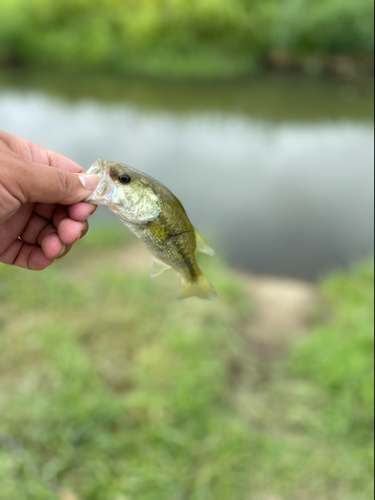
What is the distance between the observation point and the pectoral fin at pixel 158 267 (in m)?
1.64

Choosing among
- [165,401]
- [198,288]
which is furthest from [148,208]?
[165,401]

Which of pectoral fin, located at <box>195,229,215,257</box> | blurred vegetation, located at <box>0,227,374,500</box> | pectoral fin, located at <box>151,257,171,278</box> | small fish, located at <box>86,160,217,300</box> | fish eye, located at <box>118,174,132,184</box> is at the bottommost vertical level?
blurred vegetation, located at <box>0,227,374,500</box>

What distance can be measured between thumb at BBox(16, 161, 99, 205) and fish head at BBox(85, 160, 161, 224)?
14cm

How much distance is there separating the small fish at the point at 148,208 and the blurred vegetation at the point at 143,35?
434 inches

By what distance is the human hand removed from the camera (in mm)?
1328

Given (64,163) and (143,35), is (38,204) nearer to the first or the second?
(64,163)

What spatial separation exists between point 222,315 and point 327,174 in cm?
509

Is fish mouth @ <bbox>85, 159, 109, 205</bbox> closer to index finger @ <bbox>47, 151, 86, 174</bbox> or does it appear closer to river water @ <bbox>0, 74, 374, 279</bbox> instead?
index finger @ <bbox>47, 151, 86, 174</bbox>

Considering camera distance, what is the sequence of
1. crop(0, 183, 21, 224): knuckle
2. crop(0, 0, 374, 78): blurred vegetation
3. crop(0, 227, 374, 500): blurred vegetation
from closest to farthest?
crop(0, 183, 21, 224): knuckle → crop(0, 227, 374, 500): blurred vegetation → crop(0, 0, 374, 78): blurred vegetation

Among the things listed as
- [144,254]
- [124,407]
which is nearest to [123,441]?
[124,407]

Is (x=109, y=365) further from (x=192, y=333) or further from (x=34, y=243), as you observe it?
(x=34, y=243)

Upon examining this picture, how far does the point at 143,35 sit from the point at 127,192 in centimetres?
1633

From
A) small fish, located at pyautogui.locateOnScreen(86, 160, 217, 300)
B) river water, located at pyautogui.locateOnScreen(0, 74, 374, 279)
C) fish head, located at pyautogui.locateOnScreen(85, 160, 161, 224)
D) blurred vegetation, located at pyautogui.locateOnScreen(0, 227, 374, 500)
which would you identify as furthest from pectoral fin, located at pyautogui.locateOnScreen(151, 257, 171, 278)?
river water, located at pyautogui.locateOnScreen(0, 74, 374, 279)

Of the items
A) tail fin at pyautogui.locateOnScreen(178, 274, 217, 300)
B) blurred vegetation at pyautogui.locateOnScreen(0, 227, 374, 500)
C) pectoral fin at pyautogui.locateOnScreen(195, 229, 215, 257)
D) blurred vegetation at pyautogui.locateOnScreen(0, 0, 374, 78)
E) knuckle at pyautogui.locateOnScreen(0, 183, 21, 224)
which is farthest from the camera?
blurred vegetation at pyautogui.locateOnScreen(0, 0, 374, 78)
